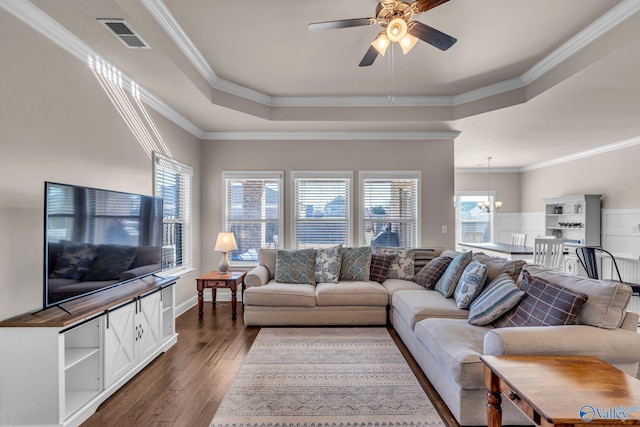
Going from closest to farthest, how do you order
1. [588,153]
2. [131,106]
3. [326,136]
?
[131,106]
[326,136]
[588,153]

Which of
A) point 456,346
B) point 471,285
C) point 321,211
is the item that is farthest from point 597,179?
point 456,346

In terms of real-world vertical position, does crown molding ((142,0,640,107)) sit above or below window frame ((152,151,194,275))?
above

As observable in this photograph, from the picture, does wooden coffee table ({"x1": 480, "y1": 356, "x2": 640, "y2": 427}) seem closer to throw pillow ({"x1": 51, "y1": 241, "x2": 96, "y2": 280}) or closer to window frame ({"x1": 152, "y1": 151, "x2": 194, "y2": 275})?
throw pillow ({"x1": 51, "y1": 241, "x2": 96, "y2": 280})

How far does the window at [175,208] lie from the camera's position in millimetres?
3952

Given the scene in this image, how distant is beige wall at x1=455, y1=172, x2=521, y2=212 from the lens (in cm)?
893

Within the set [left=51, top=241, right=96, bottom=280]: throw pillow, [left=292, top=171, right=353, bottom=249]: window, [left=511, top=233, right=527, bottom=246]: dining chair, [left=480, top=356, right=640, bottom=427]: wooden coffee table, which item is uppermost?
[left=292, top=171, right=353, bottom=249]: window

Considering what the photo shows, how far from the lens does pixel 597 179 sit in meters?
6.48

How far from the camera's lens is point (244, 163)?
203 inches

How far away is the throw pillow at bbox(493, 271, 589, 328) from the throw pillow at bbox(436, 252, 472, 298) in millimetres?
841

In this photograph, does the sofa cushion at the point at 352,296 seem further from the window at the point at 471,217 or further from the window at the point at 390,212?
the window at the point at 471,217

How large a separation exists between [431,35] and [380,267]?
9.63ft

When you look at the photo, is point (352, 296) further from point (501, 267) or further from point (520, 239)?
point (520, 239)

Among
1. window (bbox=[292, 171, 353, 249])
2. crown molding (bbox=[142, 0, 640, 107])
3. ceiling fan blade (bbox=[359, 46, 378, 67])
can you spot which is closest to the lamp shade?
window (bbox=[292, 171, 353, 249])

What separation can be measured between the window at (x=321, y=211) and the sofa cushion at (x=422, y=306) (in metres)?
1.75
